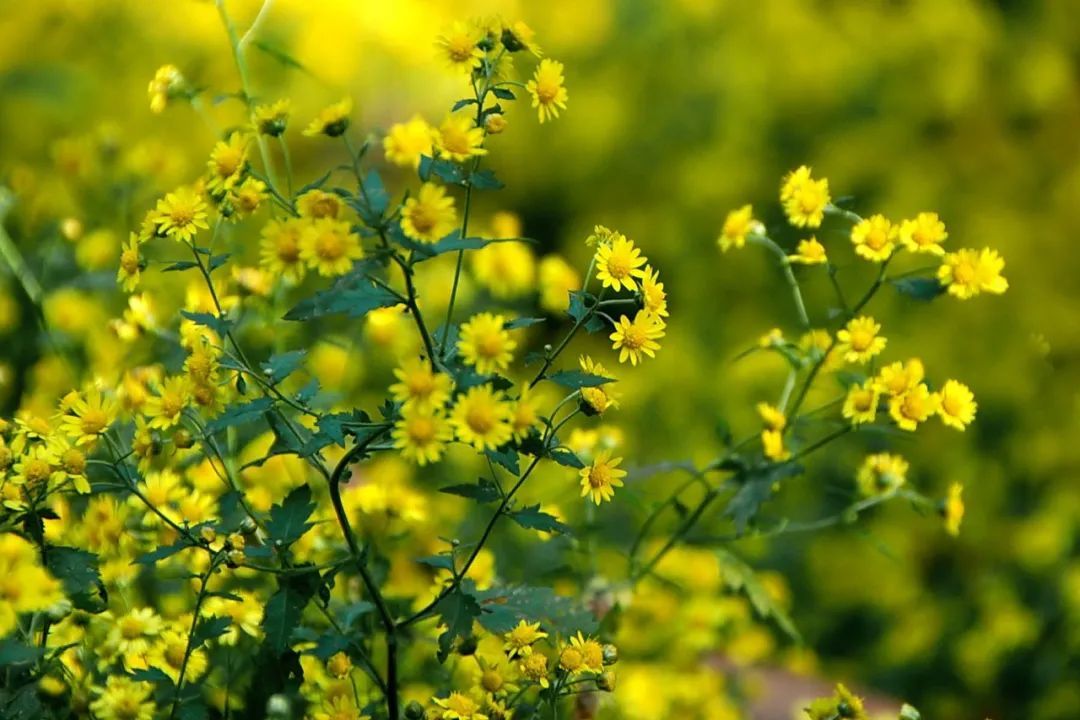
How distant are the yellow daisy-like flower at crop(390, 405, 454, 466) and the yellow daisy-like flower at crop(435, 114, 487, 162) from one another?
224 mm

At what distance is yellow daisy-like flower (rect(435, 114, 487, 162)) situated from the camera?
1148mm

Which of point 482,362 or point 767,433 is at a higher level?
point 767,433

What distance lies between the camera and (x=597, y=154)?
416 cm

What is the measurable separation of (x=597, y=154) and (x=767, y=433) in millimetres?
2651

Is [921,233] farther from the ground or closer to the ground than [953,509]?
farther from the ground

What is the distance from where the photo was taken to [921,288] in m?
1.58

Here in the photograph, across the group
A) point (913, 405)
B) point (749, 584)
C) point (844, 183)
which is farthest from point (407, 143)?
point (844, 183)

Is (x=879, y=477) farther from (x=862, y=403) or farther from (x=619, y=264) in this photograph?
(x=619, y=264)

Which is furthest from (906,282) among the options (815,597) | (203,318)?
(815,597)

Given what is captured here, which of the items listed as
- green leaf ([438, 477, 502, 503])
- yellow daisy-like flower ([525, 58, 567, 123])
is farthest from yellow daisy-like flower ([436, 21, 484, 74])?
green leaf ([438, 477, 502, 503])

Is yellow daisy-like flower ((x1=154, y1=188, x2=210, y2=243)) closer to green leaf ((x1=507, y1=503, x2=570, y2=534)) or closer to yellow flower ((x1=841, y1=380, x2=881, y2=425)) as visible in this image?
green leaf ((x1=507, y1=503, x2=570, y2=534))

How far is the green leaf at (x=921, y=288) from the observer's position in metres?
1.58

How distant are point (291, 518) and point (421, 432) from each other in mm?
241

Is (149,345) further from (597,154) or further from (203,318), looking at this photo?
(597,154)
